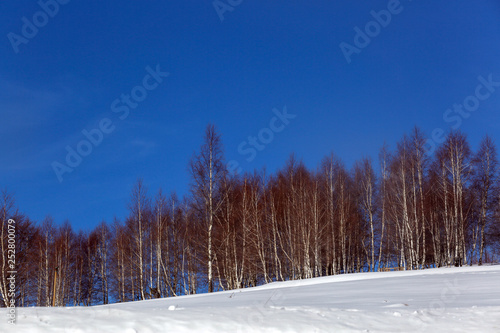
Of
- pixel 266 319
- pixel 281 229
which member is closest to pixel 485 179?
pixel 281 229

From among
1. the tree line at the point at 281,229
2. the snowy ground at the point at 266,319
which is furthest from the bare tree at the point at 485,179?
the snowy ground at the point at 266,319

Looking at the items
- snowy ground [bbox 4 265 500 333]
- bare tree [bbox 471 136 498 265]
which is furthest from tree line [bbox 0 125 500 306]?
snowy ground [bbox 4 265 500 333]

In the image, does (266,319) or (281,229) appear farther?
(281,229)

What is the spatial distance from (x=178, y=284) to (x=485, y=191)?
2271 centimetres

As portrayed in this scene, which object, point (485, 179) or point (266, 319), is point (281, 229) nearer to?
point (485, 179)

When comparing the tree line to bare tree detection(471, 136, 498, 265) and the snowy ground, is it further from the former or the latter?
the snowy ground

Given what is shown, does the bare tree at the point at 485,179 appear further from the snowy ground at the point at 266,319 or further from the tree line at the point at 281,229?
the snowy ground at the point at 266,319

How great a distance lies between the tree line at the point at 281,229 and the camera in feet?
79.9

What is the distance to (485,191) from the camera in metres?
29.1

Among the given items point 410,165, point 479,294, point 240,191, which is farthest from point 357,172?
point 479,294

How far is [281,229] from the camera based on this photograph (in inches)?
1181

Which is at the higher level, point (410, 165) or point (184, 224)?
point (410, 165)

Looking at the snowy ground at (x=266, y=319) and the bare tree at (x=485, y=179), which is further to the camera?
the bare tree at (x=485, y=179)

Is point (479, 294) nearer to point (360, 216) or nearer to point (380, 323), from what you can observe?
point (380, 323)
